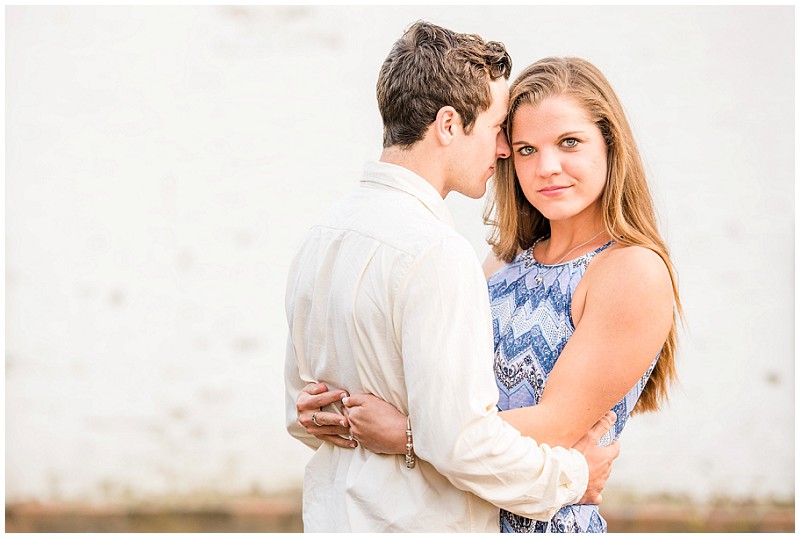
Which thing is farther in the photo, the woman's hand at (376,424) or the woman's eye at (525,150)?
the woman's eye at (525,150)

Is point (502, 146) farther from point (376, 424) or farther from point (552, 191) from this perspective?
point (376, 424)

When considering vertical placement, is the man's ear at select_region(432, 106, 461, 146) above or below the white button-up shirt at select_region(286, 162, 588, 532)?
above

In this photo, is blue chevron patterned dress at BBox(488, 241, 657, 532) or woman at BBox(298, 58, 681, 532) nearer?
woman at BBox(298, 58, 681, 532)

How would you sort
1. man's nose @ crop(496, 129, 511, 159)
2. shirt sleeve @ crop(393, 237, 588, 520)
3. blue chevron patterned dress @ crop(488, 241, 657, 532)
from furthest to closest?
man's nose @ crop(496, 129, 511, 159), blue chevron patterned dress @ crop(488, 241, 657, 532), shirt sleeve @ crop(393, 237, 588, 520)

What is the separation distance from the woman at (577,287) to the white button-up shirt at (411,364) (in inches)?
3.5

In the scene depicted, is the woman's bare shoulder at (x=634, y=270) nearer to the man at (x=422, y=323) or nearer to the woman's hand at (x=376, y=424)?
the man at (x=422, y=323)

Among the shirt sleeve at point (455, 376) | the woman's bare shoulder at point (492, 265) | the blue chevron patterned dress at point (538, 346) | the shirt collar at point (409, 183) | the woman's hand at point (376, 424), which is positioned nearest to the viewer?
the shirt sleeve at point (455, 376)

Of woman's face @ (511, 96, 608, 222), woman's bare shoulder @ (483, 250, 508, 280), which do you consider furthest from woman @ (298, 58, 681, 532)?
woman's bare shoulder @ (483, 250, 508, 280)

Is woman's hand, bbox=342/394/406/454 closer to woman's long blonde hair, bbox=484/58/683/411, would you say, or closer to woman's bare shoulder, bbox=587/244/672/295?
woman's bare shoulder, bbox=587/244/672/295

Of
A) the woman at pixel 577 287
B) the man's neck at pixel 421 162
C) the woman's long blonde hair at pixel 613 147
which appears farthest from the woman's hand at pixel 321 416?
the woman's long blonde hair at pixel 613 147

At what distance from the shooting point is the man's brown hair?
6.42 ft

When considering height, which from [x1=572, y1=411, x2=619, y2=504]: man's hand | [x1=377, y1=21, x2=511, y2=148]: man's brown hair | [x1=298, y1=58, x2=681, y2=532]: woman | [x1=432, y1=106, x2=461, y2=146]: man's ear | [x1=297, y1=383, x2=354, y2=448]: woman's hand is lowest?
[x1=572, y1=411, x2=619, y2=504]: man's hand

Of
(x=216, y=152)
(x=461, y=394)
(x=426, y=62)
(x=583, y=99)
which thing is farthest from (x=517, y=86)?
(x=216, y=152)

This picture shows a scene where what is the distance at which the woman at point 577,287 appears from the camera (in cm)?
196
